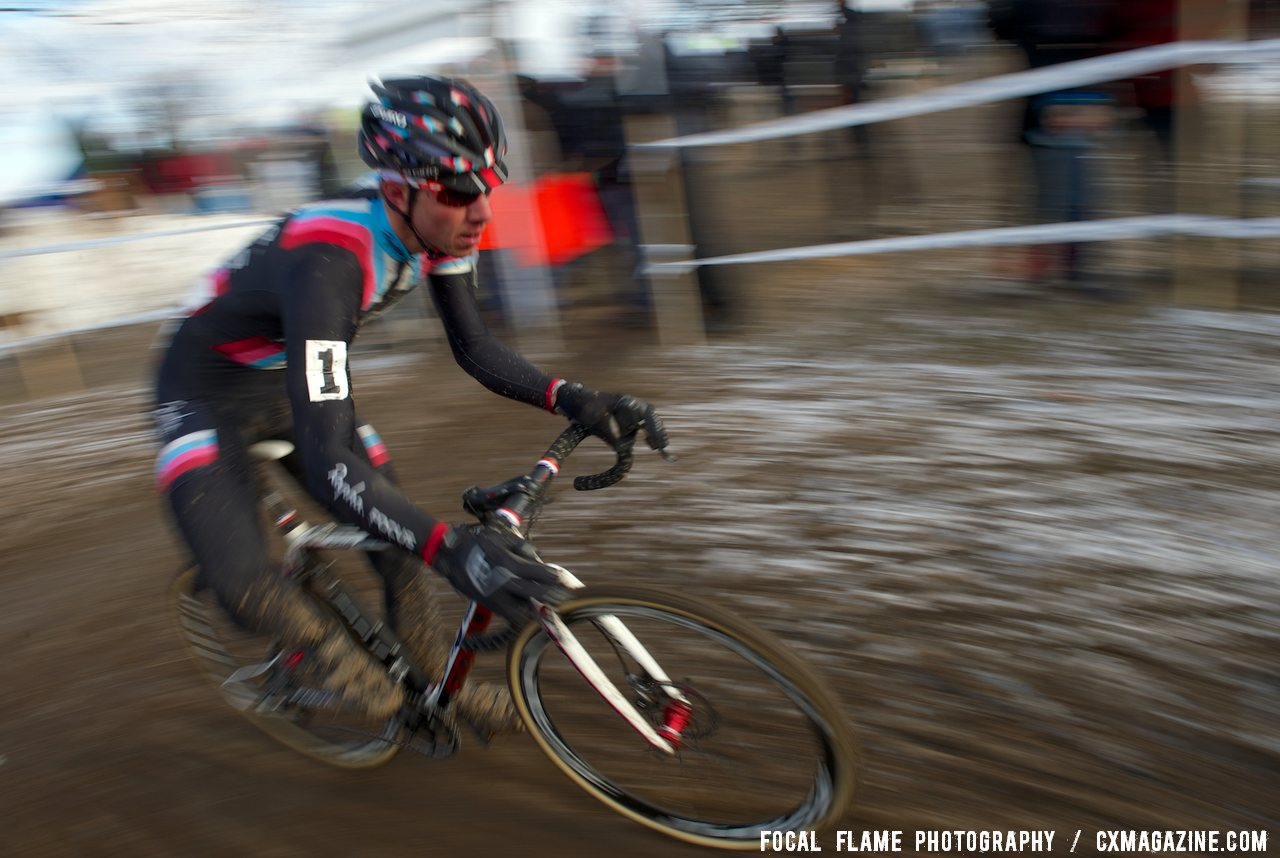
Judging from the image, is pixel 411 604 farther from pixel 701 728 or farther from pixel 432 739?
pixel 701 728

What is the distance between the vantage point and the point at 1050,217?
521 cm

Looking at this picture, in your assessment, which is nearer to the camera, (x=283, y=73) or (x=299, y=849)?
(x=299, y=849)

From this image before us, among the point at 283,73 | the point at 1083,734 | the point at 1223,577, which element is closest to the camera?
the point at 1083,734

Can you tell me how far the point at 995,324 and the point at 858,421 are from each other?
1.46m

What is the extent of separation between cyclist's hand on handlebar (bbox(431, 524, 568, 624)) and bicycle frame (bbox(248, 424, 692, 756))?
6cm

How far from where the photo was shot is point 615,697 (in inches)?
85.7

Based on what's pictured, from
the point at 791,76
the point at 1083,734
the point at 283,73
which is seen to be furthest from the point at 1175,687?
the point at 283,73

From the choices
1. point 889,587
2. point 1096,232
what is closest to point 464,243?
point 889,587

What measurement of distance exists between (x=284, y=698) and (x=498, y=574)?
1038 mm

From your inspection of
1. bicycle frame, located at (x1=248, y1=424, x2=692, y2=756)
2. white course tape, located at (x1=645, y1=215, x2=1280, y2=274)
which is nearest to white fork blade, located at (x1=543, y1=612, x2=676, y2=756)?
bicycle frame, located at (x1=248, y1=424, x2=692, y2=756)

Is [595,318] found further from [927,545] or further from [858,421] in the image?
[927,545]

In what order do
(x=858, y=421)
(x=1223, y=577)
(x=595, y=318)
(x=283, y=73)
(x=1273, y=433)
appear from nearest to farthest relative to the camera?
(x=1223, y=577) < (x=1273, y=433) < (x=858, y=421) < (x=595, y=318) < (x=283, y=73)

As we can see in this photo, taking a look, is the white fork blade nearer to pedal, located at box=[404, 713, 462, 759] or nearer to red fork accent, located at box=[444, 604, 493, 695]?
red fork accent, located at box=[444, 604, 493, 695]

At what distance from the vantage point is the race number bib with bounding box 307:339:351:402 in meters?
2.08
